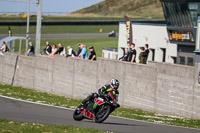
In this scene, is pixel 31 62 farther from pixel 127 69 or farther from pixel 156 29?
pixel 156 29

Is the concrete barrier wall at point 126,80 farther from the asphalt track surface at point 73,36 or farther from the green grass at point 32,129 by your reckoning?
the asphalt track surface at point 73,36

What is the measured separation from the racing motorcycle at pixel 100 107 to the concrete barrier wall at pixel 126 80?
23.2 feet

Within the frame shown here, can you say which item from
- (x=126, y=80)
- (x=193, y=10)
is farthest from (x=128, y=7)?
(x=126, y=80)

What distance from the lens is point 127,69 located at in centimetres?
2712

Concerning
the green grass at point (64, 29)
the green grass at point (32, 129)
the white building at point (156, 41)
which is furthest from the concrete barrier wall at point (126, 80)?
the green grass at point (64, 29)

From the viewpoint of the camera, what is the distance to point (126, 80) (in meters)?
27.3

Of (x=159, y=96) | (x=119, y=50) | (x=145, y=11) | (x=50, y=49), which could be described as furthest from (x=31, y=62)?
(x=145, y=11)

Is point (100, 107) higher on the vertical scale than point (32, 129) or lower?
higher

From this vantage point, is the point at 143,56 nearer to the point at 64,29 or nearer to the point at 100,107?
the point at 100,107

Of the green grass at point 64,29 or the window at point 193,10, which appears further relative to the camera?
the green grass at point 64,29

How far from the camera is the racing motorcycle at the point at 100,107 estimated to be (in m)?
17.0

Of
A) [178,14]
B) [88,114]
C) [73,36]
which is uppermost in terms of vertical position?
[178,14]

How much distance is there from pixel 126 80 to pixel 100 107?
10157 millimetres

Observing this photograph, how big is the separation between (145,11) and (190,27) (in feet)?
416
